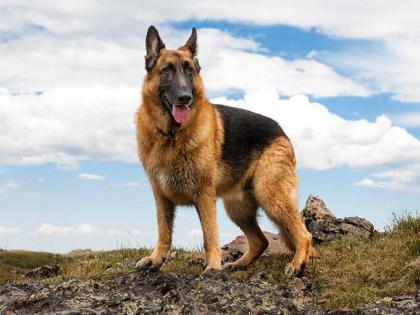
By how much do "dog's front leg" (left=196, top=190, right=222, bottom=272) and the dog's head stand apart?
4.31 ft

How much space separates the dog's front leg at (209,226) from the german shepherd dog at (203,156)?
0.05 feet

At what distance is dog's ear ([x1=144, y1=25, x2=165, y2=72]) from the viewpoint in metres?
9.55

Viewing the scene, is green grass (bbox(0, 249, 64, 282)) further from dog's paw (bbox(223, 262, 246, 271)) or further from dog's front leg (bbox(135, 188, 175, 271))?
dog's front leg (bbox(135, 188, 175, 271))

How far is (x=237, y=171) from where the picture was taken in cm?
1018

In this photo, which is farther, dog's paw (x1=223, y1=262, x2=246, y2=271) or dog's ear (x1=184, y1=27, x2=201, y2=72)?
dog's paw (x1=223, y1=262, x2=246, y2=271)

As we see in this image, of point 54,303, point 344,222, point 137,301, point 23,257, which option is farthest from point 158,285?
point 23,257

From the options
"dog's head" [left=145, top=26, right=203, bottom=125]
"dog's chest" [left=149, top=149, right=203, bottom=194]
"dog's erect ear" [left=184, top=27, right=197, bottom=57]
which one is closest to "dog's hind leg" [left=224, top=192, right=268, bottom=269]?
"dog's chest" [left=149, top=149, right=203, bottom=194]

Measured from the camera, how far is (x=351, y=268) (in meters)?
10.5

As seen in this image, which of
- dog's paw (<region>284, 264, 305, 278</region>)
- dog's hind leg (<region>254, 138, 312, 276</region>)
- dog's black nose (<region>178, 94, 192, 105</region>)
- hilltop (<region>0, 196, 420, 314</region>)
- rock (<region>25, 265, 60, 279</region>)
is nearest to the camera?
hilltop (<region>0, 196, 420, 314</region>)

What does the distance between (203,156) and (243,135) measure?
1.14 metres

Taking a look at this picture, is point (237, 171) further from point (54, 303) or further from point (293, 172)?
point (54, 303)

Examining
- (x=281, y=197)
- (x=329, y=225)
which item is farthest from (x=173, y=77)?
(x=329, y=225)

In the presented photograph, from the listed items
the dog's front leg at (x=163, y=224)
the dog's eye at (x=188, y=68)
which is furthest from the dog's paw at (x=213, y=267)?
the dog's eye at (x=188, y=68)

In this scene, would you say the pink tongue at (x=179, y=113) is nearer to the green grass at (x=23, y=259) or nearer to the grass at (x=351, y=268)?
the grass at (x=351, y=268)
